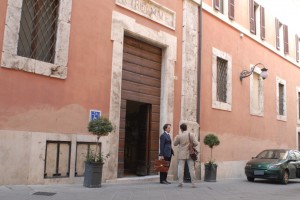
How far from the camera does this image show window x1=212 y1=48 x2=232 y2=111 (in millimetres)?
14141

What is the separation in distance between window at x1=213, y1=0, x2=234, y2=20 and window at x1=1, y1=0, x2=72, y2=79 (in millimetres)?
7761

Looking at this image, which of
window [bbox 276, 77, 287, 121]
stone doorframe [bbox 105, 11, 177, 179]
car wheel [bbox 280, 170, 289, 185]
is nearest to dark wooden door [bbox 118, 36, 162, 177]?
stone doorframe [bbox 105, 11, 177, 179]

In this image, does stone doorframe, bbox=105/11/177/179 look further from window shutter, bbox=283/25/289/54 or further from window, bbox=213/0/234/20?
window shutter, bbox=283/25/289/54

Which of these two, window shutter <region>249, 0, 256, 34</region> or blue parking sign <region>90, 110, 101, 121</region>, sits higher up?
window shutter <region>249, 0, 256, 34</region>

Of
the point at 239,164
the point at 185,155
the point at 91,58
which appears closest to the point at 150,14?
the point at 91,58

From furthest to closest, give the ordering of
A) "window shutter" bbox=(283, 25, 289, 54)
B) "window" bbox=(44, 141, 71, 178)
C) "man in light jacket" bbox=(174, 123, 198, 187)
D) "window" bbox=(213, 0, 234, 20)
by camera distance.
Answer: "window shutter" bbox=(283, 25, 289, 54) < "window" bbox=(213, 0, 234, 20) < "man in light jacket" bbox=(174, 123, 198, 187) < "window" bbox=(44, 141, 71, 178)

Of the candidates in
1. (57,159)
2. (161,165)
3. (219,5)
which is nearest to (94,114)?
(57,159)

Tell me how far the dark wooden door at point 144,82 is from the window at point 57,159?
1920mm

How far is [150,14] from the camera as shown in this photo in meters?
11.4

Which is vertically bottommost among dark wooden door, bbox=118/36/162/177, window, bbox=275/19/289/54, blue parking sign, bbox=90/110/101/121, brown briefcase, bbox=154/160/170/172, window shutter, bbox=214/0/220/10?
brown briefcase, bbox=154/160/170/172

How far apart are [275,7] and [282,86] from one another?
14.1 ft

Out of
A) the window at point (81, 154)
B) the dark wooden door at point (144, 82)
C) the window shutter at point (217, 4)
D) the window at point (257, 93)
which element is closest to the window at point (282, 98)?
the window at point (257, 93)

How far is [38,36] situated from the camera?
29.0 feet

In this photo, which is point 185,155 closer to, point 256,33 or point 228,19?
point 228,19
